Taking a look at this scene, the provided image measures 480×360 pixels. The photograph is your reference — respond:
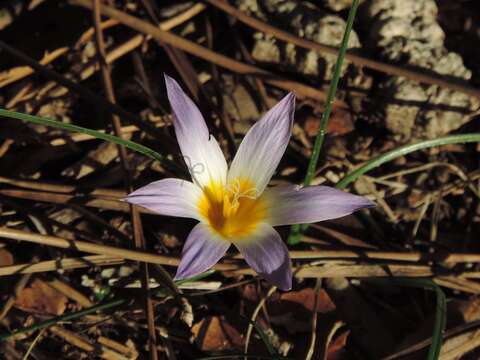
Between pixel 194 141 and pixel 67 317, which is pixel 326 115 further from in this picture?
pixel 67 317

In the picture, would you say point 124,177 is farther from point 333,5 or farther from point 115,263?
point 333,5

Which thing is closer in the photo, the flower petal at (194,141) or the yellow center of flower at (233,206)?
the flower petal at (194,141)

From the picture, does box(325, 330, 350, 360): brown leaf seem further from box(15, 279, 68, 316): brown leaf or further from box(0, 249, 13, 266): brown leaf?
box(0, 249, 13, 266): brown leaf

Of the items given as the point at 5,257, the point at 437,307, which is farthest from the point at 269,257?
the point at 5,257

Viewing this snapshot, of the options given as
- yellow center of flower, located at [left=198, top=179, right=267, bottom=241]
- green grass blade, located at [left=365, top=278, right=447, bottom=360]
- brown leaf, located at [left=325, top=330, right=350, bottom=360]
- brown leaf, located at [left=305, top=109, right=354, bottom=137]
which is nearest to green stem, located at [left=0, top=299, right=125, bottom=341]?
yellow center of flower, located at [left=198, top=179, right=267, bottom=241]

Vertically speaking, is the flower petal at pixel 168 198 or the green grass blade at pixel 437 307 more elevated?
the flower petal at pixel 168 198

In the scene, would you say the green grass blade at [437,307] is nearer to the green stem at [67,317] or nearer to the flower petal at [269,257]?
the flower petal at [269,257]

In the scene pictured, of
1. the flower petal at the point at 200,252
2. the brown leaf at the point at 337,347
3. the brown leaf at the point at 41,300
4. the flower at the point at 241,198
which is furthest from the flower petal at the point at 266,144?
the brown leaf at the point at 41,300
